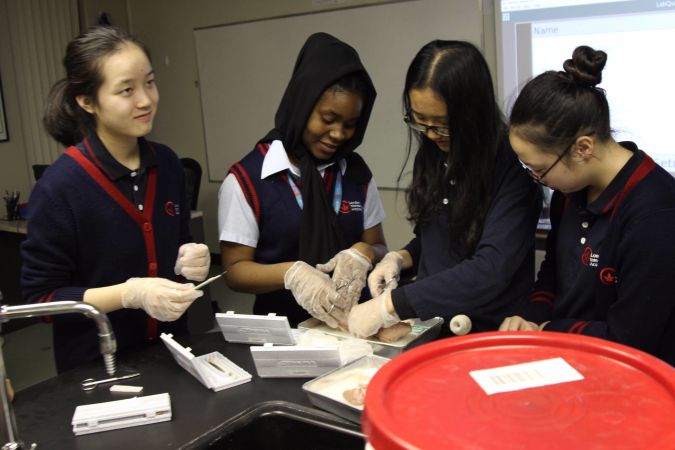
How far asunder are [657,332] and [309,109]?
3.24ft

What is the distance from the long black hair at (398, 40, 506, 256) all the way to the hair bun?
23 centimetres

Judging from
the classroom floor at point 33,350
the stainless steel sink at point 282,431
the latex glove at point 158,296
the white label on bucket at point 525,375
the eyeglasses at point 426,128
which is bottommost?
the classroom floor at point 33,350

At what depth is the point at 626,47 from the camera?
255 cm

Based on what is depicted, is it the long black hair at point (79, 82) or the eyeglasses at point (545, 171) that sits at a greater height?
the long black hair at point (79, 82)

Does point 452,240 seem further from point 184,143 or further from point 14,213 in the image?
point 184,143

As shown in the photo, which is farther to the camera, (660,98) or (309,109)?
(660,98)

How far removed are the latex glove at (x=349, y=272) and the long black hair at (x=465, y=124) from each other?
0.86ft

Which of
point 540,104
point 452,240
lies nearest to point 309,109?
point 452,240

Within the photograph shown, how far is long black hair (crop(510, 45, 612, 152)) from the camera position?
118 cm

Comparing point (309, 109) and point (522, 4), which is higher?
point (522, 4)

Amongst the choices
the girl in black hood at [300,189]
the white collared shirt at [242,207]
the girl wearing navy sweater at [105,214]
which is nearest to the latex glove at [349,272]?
the girl in black hood at [300,189]

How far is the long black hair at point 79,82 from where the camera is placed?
4.78ft

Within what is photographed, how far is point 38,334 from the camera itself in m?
4.02

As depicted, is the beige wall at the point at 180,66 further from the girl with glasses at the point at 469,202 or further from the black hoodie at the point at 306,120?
the girl with glasses at the point at 469,202
